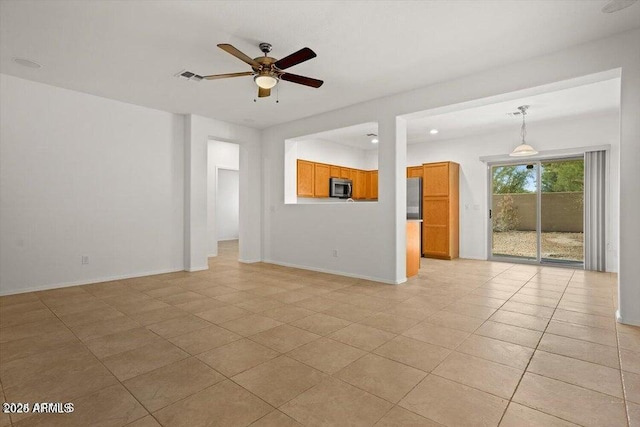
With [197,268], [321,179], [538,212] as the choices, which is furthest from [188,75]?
[538,212]

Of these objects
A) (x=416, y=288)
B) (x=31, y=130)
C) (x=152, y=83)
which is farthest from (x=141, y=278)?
(x=416, y=288)

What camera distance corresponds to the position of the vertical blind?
231 inches

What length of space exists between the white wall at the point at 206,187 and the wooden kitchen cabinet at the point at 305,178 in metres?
0.93

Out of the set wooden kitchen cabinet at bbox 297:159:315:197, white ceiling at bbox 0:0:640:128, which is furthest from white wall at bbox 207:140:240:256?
white ceiling at bbox 0:0:640:128

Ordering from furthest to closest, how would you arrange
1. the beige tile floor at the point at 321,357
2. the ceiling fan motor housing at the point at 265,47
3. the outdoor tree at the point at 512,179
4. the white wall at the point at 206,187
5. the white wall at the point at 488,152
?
the outdoor tree at the point at 512,179 < the white wall at the point at 206,187 < the white wall at the point at 488,152 < the ceiling fan motor housing at the point at 265,47 < the beige tile floor at the point at 321,357

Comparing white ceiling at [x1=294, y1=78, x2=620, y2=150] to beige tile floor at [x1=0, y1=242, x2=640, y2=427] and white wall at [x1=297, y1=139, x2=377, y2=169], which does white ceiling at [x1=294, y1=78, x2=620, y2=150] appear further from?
beige tile floor at [x1=0, y1=242, x2=640, y2=427]

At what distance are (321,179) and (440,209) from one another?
2967 mm

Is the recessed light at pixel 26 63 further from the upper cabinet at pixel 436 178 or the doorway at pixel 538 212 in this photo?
the doorway at pixel 538 212

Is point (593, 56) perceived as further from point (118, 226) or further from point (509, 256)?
point (118, 226)

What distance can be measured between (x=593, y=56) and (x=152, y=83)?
17.6 ft

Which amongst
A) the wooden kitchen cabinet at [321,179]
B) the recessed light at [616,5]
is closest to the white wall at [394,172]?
the recessed light at [616,5]

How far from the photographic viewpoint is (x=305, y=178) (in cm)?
752

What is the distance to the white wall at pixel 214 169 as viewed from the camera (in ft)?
26.3

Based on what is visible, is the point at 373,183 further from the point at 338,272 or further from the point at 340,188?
the point at 338,272
